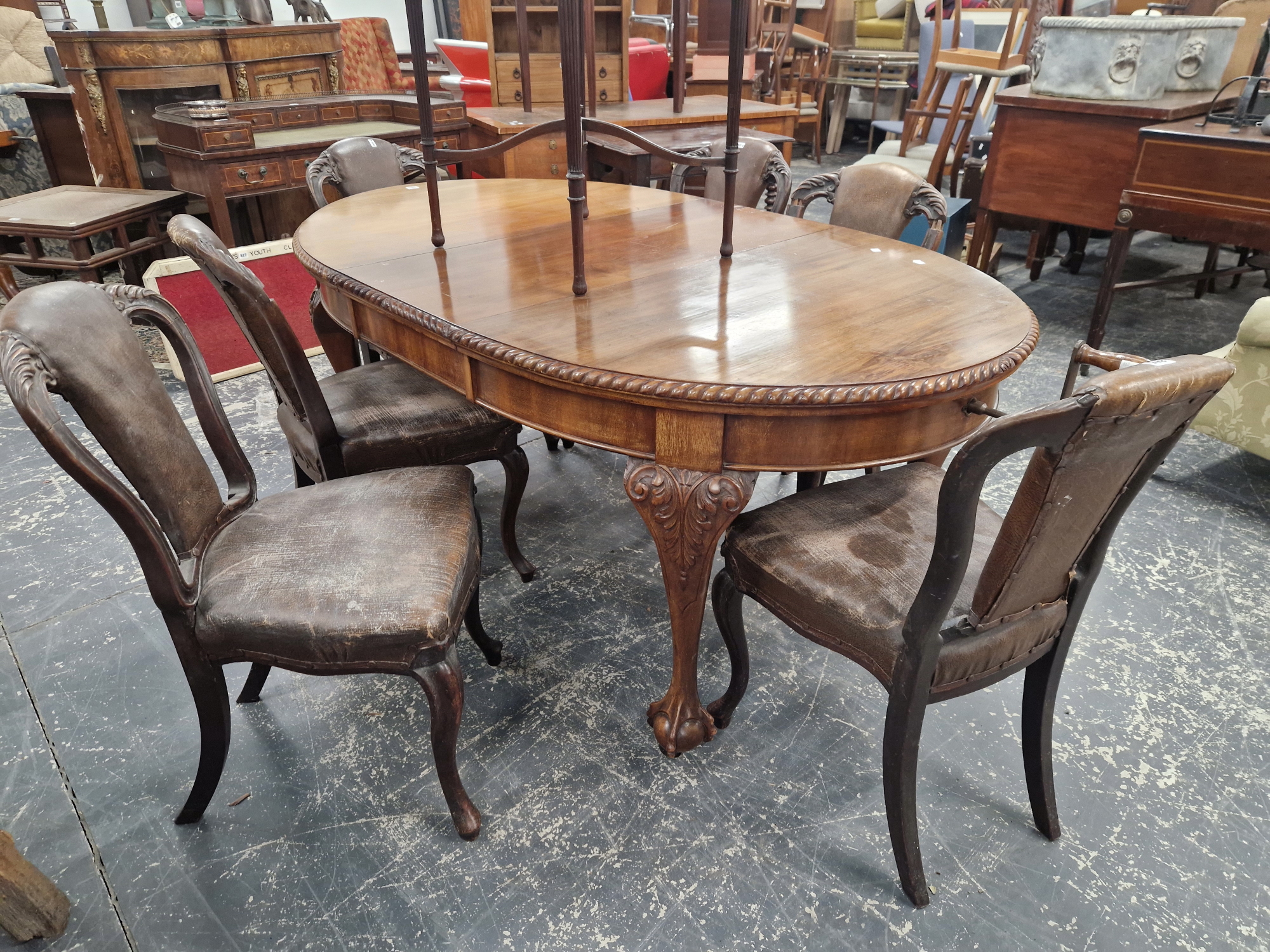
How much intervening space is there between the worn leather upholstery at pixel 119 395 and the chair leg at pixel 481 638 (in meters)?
0.59

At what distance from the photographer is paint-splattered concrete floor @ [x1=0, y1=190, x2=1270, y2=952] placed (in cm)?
134

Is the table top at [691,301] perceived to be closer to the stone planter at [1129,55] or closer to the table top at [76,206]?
the table top at [76,206]

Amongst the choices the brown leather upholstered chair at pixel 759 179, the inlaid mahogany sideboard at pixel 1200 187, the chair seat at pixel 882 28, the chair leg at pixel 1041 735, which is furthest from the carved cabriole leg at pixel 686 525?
the chair seat at pixel 882 28

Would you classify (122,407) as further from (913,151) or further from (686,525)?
(913,151)

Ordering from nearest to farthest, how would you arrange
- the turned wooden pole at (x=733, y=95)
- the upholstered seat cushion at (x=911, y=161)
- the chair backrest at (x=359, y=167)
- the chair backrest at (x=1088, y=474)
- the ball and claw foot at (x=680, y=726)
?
the chair backrest at (x=1088, y=474)
the turned wooden pole at (x=733, y=95)
the ball and claw foot at (x=680, y=726)
the chair backrest at (x=359, y=167)
the upholstered seat cushion at (x=911, y=161)

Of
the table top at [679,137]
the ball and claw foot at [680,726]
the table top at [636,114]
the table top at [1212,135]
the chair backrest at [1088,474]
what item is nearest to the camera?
the chair backrest at [1088,474]

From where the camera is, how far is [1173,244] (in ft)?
16.9

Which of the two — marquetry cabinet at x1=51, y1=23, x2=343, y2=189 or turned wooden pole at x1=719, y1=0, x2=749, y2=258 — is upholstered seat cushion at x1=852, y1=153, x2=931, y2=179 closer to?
turned wooden pole at x1=719, y1=0, x2=749, y2=258

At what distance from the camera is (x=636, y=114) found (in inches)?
146

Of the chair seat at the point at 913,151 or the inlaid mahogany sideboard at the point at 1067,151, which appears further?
the chair seat at the point at 913,151

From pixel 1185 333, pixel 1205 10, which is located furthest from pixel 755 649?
pixel 1205 10

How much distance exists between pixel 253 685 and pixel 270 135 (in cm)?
301

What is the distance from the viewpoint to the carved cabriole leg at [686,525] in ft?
4.30

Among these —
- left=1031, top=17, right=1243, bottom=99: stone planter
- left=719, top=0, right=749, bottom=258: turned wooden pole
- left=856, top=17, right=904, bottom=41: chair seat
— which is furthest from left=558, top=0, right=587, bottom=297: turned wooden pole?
left=856, top=17, right=904, bottom=41: chair seat
